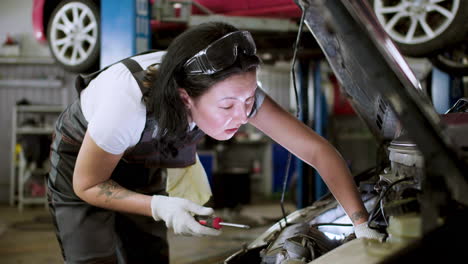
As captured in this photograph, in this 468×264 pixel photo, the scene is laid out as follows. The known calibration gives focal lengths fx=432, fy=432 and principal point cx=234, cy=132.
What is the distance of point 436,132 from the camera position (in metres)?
0.68

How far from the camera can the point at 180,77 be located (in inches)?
46.8

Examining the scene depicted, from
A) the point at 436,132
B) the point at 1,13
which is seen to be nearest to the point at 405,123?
the point at 436,132

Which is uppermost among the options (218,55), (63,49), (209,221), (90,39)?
(218,55)

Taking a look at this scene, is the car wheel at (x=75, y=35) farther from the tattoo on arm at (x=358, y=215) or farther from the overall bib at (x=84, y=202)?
the tattoo on arm at (x=358, y=215)

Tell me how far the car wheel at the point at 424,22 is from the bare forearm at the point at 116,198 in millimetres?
1960

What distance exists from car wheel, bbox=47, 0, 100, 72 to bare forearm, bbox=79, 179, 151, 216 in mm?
2115

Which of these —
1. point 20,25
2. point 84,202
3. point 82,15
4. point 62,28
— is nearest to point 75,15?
point 82,15

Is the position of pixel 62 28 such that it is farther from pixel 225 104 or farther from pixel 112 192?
pixel 225 104

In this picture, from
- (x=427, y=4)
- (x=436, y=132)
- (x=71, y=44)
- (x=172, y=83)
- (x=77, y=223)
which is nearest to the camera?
(x=436, y=132)

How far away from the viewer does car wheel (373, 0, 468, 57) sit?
239 cm

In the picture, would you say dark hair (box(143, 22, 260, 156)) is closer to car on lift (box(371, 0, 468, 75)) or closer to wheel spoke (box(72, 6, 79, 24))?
car on lift (box(371, 0, 468, 75))

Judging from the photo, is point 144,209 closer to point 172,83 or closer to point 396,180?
point 172,83

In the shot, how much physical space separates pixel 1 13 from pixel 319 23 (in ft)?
25.2

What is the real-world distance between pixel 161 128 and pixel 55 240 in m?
3.64
